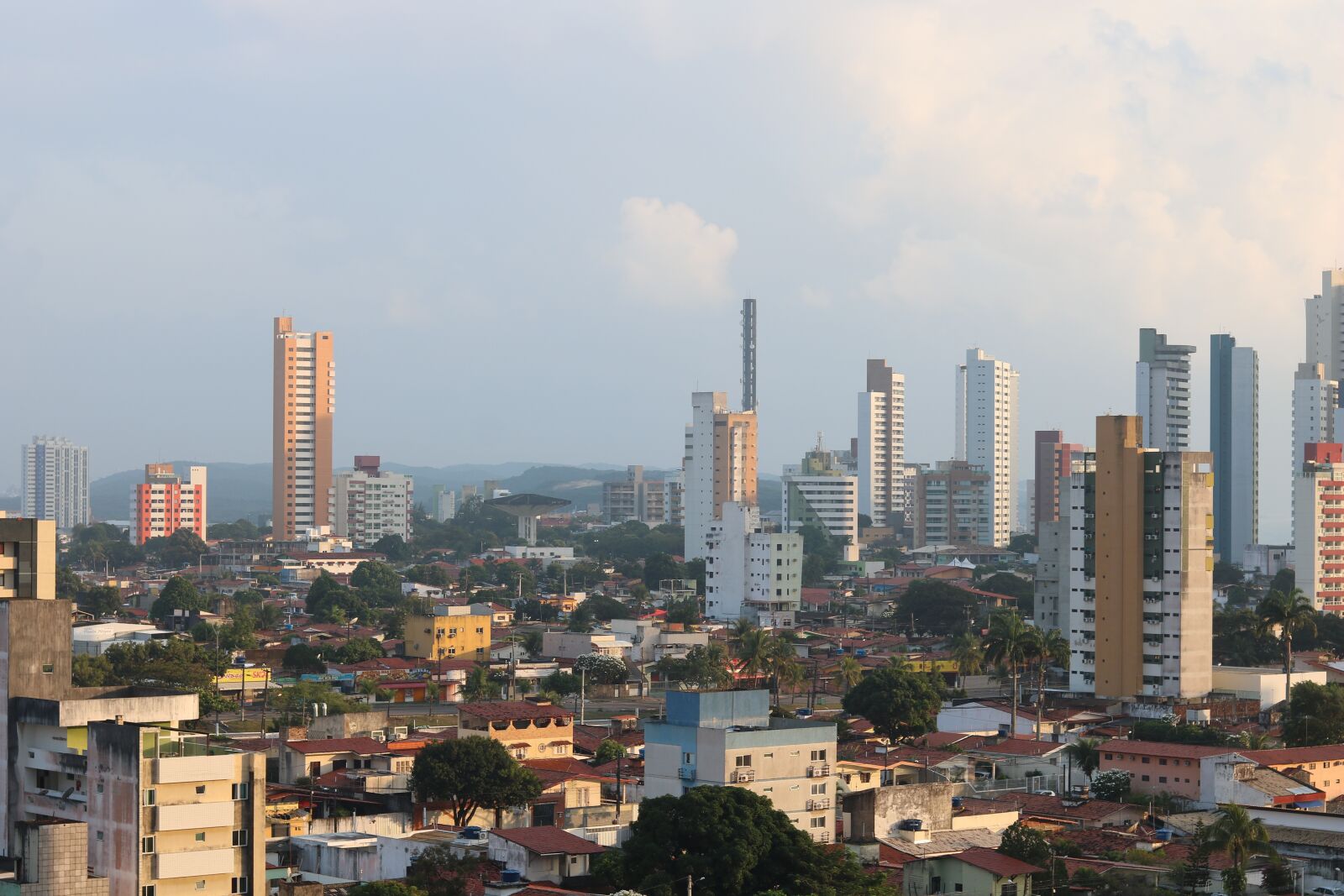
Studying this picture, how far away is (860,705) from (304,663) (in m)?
23.3

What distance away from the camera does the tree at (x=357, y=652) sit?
220 feet

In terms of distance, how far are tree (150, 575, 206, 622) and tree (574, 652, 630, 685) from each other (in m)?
23.6

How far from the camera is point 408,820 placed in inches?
1395

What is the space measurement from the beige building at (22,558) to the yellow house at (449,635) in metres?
41.0

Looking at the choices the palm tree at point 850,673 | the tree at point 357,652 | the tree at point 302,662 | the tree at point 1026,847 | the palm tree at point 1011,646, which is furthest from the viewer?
the tree at point 357,652

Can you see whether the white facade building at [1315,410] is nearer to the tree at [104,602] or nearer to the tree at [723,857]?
the tree at [104,602]

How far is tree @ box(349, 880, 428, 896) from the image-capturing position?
1069 inches

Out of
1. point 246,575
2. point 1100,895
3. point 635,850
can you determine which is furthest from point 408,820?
point 246,575

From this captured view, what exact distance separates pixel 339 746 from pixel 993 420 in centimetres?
13971

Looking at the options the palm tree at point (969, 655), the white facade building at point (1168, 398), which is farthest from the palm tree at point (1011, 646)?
the white facade building at point (1168, 398)

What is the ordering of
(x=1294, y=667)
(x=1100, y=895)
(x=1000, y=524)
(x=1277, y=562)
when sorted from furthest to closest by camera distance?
(x=1000, y=524)
(x=1277, y=562)
(x=1294, y=667)
(x=1100, y=895)

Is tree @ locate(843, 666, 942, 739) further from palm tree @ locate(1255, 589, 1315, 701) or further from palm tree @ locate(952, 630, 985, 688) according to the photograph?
palm tree @ locate(1255, 589, 1315, 701)

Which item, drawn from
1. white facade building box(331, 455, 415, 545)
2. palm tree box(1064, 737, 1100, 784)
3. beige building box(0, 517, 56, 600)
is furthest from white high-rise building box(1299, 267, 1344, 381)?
beige building box(0, 517, 56, 600)

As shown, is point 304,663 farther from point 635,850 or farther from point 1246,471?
point 1246,471
